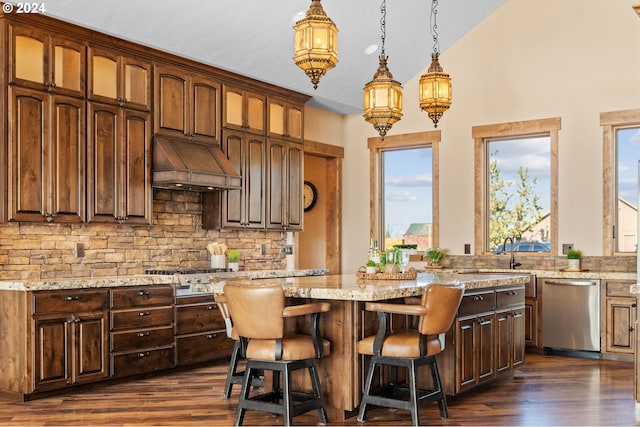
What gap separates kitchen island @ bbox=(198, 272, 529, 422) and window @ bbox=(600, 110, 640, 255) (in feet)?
6.87

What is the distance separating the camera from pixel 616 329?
688cm

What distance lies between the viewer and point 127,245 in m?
6.46

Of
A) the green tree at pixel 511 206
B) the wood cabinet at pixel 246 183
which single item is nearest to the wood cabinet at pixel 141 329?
the wood cabinet at pixel 246 183

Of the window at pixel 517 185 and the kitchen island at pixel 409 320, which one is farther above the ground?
the window at pixel 517 185

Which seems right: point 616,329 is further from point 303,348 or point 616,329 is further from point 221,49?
point 221,49

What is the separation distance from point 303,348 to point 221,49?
3628mm

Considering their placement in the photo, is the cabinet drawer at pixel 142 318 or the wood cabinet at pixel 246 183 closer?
the cabinet drawer at pixel 142 318

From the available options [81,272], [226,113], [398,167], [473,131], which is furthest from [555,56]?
[81,272]

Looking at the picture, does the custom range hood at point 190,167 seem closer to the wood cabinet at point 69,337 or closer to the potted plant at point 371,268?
the wood cabinet at point 69,337

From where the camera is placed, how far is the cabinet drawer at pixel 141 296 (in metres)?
5.60

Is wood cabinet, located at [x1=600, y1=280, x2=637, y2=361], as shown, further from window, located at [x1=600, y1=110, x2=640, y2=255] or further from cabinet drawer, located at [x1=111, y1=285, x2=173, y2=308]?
cabinet drawer, located at [x1=111, y1=285, x2=173, y2=308]

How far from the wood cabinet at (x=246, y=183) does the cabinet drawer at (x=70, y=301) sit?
191cm

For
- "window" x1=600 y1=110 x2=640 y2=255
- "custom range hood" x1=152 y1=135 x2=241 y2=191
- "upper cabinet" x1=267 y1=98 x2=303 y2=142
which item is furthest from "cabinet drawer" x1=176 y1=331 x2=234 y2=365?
"window" x1=600 y1=110 x2=640 y2=255

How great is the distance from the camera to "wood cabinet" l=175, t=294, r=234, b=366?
6.16m
